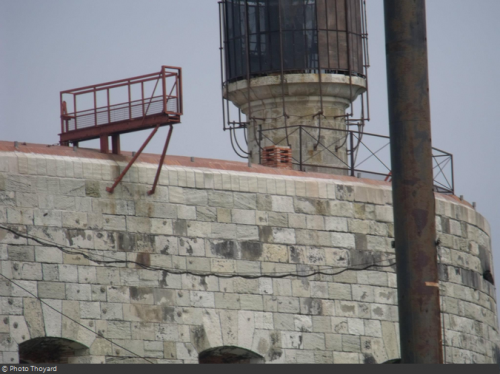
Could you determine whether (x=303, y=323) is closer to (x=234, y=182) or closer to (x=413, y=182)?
(x=234, y=182)

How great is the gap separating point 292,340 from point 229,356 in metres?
1.15

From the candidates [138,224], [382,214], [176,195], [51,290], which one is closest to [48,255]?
[51,290]

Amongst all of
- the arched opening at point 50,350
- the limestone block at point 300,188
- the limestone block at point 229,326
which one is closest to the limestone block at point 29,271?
the arched opening at point 50,350

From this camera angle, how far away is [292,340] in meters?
18.2

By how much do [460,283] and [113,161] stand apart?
312 inches

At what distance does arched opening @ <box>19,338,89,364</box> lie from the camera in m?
16.1

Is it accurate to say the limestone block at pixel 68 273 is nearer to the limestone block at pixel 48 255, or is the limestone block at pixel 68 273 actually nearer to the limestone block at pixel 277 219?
the limestone block at pixel 48 255

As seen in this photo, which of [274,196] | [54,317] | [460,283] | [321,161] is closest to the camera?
[54,317]

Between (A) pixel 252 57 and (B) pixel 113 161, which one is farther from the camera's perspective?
(A) pixel 252 57

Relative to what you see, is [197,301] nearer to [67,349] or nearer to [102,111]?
[67,349]

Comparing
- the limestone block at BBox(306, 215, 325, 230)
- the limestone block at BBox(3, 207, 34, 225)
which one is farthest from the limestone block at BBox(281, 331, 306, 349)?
the limestone block at BBox(3, 207, 34, 225)

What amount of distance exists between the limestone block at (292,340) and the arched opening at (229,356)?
0.54 metres

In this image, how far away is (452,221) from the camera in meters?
20.9

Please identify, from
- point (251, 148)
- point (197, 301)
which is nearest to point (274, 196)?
point (197, 301)
